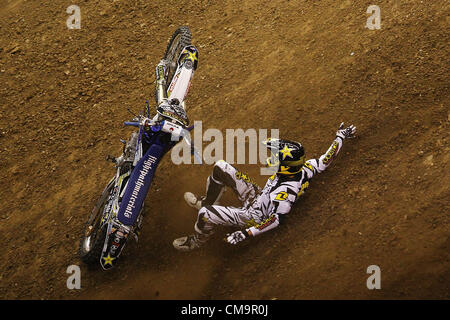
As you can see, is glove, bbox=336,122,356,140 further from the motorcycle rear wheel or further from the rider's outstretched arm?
the motorcycle rear wheel

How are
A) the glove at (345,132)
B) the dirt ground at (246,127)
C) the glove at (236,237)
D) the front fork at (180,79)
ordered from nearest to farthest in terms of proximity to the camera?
the glove at (236,237)
the dirt ground at (246,127)
the front fork at (180,79)
the glove at (345,132)

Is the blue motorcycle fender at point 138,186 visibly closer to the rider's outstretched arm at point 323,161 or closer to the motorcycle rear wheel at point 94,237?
the motorcycle rear wheel at point 94,237

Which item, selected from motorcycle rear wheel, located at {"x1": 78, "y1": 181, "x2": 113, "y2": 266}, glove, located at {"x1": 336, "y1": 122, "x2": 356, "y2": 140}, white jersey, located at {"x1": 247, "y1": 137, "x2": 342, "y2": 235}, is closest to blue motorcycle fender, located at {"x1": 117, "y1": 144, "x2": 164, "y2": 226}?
motorcycle rear wheel, located at {"x1": 78, "y1": 181, "x2": 113, "y2": 266}

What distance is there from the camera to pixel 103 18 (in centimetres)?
1046

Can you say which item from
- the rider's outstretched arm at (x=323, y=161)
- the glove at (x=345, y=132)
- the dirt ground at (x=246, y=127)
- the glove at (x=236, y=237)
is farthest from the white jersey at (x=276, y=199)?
the glove at (x=345, y=132)

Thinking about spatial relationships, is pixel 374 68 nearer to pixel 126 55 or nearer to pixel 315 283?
pixel 315 283

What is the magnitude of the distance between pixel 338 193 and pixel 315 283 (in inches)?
59.2

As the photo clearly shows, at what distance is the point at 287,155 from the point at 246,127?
235cm

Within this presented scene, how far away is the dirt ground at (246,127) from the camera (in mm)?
6031

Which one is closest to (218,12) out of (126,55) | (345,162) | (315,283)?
(126,55)

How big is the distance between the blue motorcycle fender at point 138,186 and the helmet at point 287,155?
1.59 meters

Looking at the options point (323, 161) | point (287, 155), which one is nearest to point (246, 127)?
point (323, 161)

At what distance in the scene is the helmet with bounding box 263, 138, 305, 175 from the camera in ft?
18.7

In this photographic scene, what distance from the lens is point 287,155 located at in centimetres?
570
